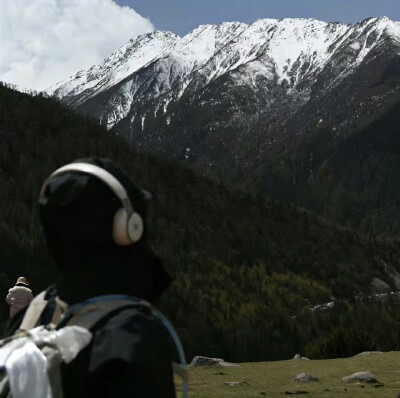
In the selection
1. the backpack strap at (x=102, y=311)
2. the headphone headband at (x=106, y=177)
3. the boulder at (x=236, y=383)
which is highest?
the headphone headband at (x=106, y=177)

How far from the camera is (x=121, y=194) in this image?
127 inches

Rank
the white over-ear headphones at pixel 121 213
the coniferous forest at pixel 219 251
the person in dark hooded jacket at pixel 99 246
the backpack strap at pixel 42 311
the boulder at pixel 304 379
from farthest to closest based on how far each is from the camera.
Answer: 1. the coniferous forest at pixel 219 251
2. the boulder at pixel 304 379
3. the backpack strap at pixel 42 311
4. the white over-ear headphones at pixel 121 213
5. the person in dark hooded jacket at pixel 99 246

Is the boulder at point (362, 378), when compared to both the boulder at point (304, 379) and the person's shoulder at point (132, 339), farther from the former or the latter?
the person's shoulder at point (132, 339)

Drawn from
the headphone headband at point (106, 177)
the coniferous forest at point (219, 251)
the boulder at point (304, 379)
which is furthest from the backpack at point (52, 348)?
the coniferous forest at point (219, 251)

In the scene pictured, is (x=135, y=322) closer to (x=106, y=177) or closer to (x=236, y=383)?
(x=106, y=177)

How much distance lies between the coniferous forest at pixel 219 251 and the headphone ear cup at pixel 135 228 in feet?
275

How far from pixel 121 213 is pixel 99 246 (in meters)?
0.18

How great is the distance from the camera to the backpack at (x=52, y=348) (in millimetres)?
2934

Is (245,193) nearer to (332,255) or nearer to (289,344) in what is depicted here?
(332,255)

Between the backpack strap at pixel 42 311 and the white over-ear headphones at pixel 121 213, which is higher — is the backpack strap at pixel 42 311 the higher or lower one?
the lower one

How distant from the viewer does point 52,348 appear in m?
3.04

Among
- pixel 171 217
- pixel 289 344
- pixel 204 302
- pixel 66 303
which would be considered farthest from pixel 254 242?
pixel 66 303

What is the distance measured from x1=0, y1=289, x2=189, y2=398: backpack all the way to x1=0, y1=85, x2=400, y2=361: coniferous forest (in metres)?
83.6

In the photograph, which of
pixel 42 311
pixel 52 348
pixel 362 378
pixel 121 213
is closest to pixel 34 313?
pixel 42 311
